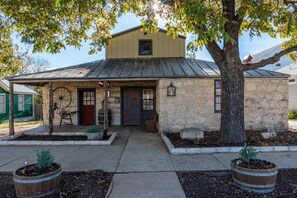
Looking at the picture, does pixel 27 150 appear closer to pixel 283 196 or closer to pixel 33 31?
pixel 33 31

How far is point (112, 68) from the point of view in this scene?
31.1ft

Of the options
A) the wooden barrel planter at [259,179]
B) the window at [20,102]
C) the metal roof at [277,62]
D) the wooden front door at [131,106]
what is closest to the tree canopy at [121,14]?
the wooden barrel planter at [259,179]

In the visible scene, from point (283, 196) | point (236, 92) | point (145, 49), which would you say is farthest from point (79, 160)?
point (145, 49)

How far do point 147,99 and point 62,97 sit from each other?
4.67m

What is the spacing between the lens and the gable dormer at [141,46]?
37.5ft

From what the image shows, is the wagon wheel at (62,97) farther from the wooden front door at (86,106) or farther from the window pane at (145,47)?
the window pane at (145,47)

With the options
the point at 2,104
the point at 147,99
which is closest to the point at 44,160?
the point at 147,99

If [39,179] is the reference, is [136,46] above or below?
above

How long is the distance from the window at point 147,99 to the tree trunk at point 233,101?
206 inches

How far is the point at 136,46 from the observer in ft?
37.7

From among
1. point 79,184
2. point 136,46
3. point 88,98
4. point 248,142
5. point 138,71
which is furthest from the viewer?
point 136,46

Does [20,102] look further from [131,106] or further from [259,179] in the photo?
[259,179]

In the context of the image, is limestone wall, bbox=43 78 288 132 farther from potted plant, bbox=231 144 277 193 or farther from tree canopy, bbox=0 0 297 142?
potted plant, bbox=231 144 277 193

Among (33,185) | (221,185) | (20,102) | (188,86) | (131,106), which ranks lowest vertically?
(221,185)
